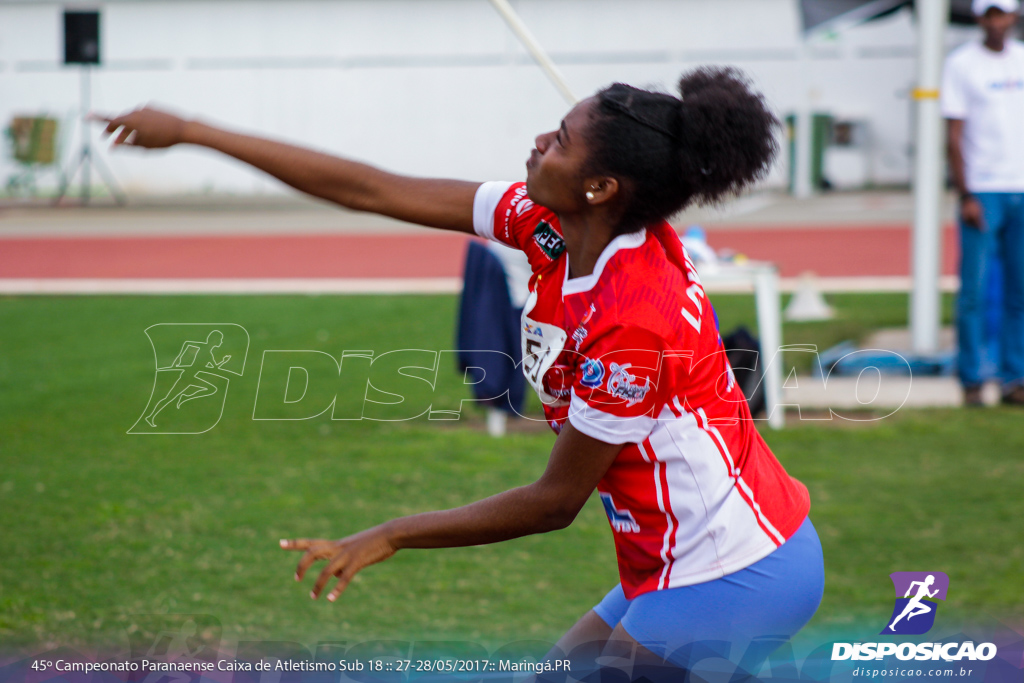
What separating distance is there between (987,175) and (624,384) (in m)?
5.08

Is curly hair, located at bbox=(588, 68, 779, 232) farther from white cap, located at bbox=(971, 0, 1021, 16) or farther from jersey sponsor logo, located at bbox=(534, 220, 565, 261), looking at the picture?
white cap, located at bbox=(971, 0, 1021, 16)

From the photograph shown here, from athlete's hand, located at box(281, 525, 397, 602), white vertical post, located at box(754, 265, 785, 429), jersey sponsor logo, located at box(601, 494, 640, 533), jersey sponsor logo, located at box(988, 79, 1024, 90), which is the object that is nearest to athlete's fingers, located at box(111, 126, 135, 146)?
athlete's hand, located at box(281, 525, 397, 602)

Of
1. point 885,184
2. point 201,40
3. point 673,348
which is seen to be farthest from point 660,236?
point 201,40

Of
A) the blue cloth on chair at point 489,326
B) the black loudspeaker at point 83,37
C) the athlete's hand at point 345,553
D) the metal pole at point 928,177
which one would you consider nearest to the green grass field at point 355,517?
the blue cloth on chair at point 489,326

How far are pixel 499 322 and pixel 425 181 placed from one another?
3230mm

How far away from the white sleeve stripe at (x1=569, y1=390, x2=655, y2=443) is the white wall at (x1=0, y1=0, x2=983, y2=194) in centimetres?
2352

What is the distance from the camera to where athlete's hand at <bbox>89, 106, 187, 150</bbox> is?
76.2 inches

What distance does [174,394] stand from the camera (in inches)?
262

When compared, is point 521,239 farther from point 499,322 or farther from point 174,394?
point 174,394

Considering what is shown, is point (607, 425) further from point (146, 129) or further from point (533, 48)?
point (533, 48)

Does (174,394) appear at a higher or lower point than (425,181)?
lower

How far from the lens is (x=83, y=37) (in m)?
19.8

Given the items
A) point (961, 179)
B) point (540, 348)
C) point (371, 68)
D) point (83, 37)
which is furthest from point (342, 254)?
point (540, 348)

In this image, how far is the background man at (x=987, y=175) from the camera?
5.99 meters
